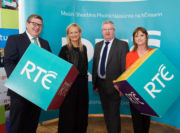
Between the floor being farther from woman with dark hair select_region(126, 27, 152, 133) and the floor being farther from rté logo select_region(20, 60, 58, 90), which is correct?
rté logo select_region(20, 60, 58, 90)

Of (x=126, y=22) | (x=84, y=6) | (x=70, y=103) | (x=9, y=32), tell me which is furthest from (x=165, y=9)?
(x=9, y=32)

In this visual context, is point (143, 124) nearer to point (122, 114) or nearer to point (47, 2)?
point (122, 114)

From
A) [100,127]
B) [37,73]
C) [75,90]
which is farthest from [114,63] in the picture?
[100,127]

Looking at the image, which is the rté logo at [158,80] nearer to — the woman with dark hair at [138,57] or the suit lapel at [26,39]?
the woman with dark hair at [138,57]

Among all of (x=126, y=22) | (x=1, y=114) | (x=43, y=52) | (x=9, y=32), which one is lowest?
(x=1, y=114)

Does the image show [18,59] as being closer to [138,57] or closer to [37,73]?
[37,73]

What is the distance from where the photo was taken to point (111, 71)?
6.71 ft

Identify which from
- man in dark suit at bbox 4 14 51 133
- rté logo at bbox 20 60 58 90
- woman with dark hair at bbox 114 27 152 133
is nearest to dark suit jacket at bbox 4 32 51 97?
man in dark suit at bbox 4 14 51 133

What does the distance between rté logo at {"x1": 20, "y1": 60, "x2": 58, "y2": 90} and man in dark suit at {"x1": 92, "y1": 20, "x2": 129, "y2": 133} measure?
2.79ft

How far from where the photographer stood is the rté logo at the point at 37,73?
53.7 inches

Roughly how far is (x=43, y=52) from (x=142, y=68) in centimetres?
82

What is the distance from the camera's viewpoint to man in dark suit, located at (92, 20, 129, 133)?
80.4 inches

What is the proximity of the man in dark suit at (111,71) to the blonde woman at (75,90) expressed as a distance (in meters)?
0.25

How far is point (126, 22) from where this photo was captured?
9.60 ft
